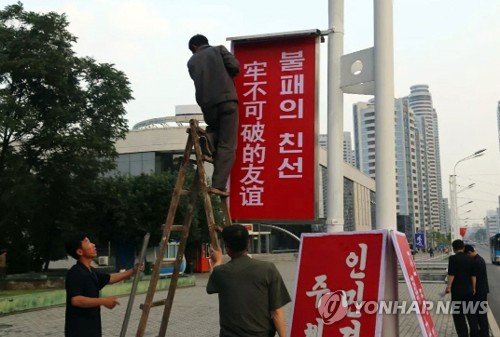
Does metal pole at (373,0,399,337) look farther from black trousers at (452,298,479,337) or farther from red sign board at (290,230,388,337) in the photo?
black trousers at (452,298,479,337)

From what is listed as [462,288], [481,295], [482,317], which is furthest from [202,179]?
[482,317]

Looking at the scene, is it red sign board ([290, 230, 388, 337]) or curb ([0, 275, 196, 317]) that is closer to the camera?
red sign board ([290, 230, 388, 337])

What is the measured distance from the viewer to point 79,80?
66.0ft

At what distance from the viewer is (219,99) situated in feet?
14.6

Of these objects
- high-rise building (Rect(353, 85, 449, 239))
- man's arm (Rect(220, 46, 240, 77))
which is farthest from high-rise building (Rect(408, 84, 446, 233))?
man's arm (Rect(220, 46, 240, 77))

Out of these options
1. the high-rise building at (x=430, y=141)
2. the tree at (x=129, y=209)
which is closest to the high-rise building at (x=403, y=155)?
the high-rise building at (x=430, y=141)

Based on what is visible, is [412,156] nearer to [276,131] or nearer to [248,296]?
[276,131]

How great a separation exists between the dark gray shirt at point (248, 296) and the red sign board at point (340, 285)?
26.7 inches

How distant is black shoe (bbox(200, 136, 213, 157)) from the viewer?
4504mm

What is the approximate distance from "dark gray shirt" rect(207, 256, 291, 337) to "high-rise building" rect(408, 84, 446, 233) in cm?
8481

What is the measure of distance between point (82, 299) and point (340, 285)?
6.22ft

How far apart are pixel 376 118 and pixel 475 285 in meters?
4.31

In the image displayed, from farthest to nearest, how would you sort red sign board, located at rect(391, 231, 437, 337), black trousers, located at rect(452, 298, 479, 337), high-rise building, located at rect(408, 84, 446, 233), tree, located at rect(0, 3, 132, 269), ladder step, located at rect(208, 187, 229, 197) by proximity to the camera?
high-rise building, located at rect(408, 84, 446, 233) → tree, located at rect(0, 3, 132, 269) → black trousers, located at rect(452, 298, 479, 337) → ladder step, located at rect(208, 187, 229, 197) → red sign board, located at rect(391, 231, 437, 337)

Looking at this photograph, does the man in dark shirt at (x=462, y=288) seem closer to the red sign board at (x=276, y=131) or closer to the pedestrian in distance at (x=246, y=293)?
the red sign board at (x=276, y=131)
